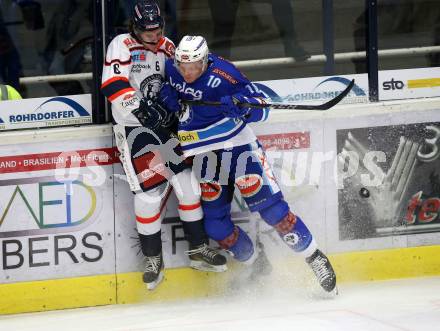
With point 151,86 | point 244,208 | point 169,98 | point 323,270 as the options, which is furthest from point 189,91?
point 323,270

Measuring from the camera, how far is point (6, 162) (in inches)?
209

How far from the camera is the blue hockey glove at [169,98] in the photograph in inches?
205

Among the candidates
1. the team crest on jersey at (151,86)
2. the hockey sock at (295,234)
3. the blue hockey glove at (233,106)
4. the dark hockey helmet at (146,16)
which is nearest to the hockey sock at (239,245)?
the hockey sock at (295,234)

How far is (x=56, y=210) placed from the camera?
540cm


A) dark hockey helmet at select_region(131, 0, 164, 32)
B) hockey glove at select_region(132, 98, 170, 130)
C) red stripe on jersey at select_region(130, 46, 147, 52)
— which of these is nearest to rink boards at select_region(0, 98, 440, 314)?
hockey glove at select_region(132, 98, 170, 130)

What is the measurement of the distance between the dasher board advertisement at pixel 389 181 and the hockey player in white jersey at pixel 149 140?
0.88 metres

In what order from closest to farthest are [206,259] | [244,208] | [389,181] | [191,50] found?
[191,50]
[206,259]
[244,208]
[389,181]

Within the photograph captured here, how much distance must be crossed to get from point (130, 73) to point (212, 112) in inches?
18.9

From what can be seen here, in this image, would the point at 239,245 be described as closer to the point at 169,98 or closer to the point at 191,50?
the point at 169,98

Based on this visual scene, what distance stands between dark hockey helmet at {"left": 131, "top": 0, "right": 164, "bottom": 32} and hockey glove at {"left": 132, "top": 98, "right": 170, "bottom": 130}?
0.38 meters

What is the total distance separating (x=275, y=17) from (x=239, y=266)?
141cm

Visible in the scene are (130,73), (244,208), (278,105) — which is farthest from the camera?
(244,208)

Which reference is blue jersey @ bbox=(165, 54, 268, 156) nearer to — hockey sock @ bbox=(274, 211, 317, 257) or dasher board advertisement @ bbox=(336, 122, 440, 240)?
hockey sock @ bbox=(274, 211, 317, 257)

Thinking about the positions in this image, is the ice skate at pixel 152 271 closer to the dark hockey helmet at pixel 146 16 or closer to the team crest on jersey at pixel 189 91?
the team crest on jersey at pixel 189 91
